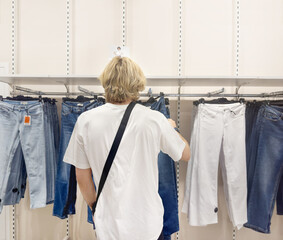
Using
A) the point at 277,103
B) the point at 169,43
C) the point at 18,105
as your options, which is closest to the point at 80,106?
the point at 18,105

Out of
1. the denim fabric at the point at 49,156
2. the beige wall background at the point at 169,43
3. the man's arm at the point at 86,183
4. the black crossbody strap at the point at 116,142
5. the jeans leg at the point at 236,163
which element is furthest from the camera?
the beige wall background at the point at 169,43

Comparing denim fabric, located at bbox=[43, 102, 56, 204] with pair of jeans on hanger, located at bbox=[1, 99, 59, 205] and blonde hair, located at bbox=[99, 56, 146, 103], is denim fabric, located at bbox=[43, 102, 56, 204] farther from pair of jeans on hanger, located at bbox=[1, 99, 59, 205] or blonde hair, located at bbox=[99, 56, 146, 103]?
blonde hair, located at bbox=[99, 56, 146, 103]

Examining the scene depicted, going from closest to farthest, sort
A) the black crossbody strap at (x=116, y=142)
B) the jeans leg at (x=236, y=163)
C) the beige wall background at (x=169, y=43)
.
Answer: the black crossbody strap at (x=116, y=142) → the jeans leg at (x=236, y=163) → the beige wall background at (x=169, y=43)

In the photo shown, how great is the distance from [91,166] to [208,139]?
0.81 m

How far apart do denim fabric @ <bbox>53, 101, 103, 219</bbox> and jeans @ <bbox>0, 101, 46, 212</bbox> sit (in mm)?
138

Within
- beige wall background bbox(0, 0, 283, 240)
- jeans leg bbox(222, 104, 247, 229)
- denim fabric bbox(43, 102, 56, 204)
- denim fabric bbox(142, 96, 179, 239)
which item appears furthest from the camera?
beige wall background bbox(0, 0, 283, 240)

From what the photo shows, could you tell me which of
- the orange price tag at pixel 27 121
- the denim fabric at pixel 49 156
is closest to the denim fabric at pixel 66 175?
the denim fabric at pixel 49 156

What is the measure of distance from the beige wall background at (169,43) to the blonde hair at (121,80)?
2.63ft

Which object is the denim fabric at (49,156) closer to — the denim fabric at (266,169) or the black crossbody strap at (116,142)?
the black crossbody strap at (116,142)

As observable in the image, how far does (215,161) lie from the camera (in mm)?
1247

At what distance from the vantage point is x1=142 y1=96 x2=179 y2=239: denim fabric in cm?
114

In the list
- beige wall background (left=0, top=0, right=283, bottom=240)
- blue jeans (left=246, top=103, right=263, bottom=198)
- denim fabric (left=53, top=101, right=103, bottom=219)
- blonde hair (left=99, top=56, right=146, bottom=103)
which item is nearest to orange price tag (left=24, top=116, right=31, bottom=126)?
denim fabric (left=53, top=101, right=103, bottom=219)

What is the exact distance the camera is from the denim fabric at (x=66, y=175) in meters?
1.23

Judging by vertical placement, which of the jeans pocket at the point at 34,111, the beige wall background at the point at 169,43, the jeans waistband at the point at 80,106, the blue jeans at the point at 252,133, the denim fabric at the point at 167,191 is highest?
the beige wall background at the point at 169,43
